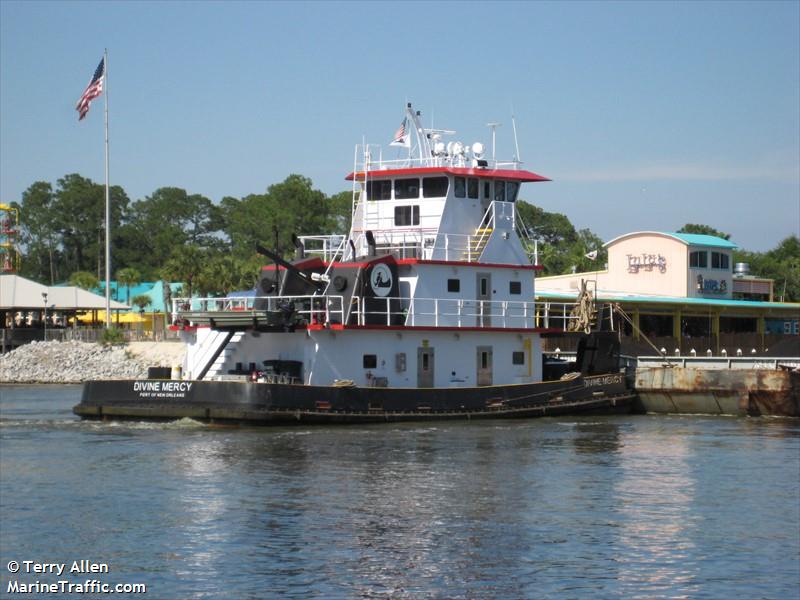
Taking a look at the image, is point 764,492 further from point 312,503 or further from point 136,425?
point 136,425

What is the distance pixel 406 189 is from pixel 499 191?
2.87 meters

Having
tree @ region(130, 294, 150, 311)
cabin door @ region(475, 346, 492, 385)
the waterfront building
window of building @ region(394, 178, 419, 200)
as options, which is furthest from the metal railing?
tree @ region(130, 294, 150, 311)

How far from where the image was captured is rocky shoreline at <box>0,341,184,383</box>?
204ft

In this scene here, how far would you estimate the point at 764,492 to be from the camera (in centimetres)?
2264

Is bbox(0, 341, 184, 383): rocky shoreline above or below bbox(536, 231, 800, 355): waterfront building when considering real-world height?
below

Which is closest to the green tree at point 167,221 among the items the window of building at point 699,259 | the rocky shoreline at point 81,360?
the rocky shoreline at point 81,360

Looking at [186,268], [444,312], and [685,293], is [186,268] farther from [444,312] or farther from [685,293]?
[444,312]

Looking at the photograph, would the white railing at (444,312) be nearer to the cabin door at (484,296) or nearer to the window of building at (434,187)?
the cabin door at (484,296)

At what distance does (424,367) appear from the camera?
3341cm

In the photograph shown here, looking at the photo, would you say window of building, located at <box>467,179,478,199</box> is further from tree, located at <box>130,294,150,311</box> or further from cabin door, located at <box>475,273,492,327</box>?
tree, located at <box>130,294,150,311</box>

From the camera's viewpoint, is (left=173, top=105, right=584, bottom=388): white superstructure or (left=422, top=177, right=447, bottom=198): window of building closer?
(left=173, top=105, right=584, bottom=388): white superstructure

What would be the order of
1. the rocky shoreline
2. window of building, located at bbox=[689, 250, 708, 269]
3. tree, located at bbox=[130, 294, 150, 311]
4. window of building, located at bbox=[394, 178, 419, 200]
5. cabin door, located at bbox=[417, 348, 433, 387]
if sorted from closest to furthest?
cabin door, located at bbox=[417, 348, 433, 387], window of building, located at bbox=[394, 178, 419, 200], window of building, located at bbox=[689, 250, 708, 269], the rocky shoreline, tree, located at bbox=[130, 294, 150, 311]

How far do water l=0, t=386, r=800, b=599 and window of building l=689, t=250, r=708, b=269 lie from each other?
28.9m

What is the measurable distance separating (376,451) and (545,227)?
85.2m
